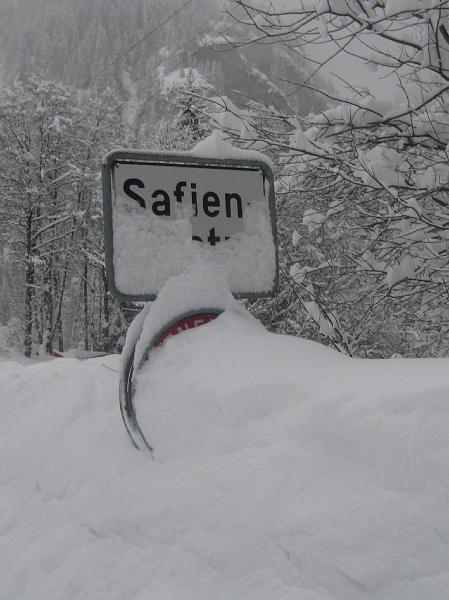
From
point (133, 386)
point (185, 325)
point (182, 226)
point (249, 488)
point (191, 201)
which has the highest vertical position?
point (191, 201)

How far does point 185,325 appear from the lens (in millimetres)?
2684

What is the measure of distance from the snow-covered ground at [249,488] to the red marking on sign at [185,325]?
49 mm

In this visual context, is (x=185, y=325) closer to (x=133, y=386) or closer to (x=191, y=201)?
(x=133, y=386)

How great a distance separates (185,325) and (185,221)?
527mm

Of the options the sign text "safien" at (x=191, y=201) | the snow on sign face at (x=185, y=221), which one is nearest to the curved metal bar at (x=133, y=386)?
the snow on sign face at (x=185, y=221)

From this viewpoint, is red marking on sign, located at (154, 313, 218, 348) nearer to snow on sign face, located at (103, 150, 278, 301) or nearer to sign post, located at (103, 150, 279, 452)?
sign post, located at (103, 150, 279, 452)

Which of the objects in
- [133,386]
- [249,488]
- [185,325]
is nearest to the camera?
[249,488]

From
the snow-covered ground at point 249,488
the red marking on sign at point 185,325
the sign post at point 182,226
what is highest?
the sign post at point 182,226

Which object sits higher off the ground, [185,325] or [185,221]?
[185,221]

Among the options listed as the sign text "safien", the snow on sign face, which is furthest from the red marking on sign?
the sign text "safien"

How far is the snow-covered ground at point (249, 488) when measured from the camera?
1.55m

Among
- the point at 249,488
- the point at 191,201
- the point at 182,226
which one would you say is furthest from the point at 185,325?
the point at 249,488

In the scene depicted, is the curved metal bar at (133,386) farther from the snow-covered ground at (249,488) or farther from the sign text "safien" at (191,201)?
the sign text "safien" at (191,201)

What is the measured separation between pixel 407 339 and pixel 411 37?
679 cm
